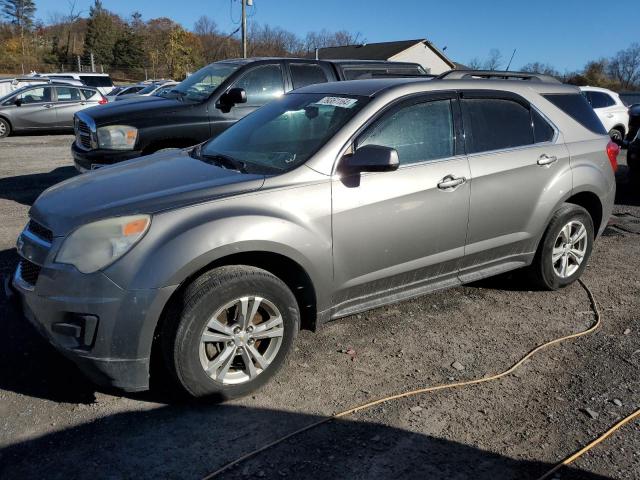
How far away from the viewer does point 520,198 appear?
4.26 m

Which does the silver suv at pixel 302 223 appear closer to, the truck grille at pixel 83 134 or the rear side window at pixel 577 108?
the rear side window at pixel 577 108

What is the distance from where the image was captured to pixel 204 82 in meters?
7.63

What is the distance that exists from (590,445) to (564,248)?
7.49ft

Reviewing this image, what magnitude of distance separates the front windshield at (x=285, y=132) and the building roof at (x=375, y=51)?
4845 centimetres

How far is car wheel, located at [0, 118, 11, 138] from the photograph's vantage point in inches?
657

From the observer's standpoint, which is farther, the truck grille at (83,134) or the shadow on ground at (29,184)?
the shadow on ground at (29,184)

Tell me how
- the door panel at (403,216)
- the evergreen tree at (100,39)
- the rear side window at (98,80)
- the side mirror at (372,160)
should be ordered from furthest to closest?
the evergreen tree at (100,39), the rear side window at (98,80), the door panel at (403,216), the side mirror at (372,160)

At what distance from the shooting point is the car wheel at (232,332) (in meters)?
2.92

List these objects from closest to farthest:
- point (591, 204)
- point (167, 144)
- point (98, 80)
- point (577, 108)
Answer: point (577, 108)
point (591, 204)
point (167, 144)
point (98, 80)

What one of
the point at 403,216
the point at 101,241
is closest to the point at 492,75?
the point at 403,216

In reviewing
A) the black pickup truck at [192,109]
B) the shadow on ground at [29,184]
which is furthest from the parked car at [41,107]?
the black pickup truck at [192,109]

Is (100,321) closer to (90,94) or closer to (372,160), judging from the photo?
(372,160)

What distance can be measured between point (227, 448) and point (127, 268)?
1012 mm

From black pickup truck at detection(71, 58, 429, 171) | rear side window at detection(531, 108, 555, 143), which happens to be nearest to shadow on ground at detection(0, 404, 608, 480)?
rear side window at detection(531, 108, 555, 143)
